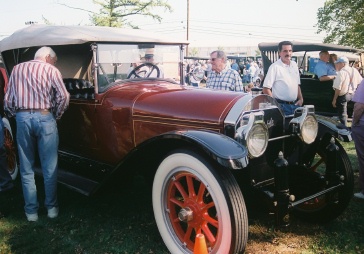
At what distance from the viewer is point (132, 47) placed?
3.65m

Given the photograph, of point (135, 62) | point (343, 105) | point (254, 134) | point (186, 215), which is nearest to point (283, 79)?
point (135, 62)

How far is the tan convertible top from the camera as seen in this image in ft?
11.1

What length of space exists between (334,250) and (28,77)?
295cm

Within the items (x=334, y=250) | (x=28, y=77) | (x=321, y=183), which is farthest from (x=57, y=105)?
(x=334, y=250)

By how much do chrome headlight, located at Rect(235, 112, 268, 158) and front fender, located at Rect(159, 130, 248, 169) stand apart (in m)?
0.16

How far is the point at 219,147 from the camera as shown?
85.5 inches

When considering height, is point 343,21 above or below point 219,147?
above

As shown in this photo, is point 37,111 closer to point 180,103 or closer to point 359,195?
point 180,103

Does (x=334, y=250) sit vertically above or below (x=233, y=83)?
below

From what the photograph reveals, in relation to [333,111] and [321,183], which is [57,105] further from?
[333,111]

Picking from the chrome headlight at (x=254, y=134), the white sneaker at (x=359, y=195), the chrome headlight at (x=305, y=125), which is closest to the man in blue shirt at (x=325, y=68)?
the white sneaker at (x=359, y=195)

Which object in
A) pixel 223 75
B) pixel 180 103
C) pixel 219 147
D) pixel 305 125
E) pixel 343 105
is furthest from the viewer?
pixel 343 105

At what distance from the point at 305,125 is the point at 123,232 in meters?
1.79

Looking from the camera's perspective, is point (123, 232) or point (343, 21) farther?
point (343, 21)
